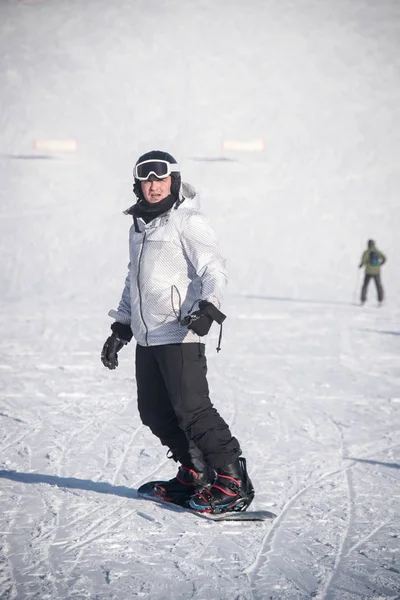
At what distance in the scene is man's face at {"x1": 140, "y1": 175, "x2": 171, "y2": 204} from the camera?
12.4 ft

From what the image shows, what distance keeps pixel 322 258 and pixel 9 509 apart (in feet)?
75.4

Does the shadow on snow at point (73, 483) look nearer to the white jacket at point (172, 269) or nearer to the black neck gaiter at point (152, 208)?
the white jacket at point (172, 269)

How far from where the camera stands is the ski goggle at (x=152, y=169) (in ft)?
12.3

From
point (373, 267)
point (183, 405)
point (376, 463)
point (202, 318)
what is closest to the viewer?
point (202, 318)

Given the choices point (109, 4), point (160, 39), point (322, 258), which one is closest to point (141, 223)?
point (322, 258)

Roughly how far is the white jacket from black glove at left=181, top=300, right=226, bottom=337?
162mm

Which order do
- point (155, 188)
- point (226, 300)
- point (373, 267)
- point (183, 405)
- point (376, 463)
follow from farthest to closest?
point (226, 300), point (373, 267), point (376, 463), point (155, 188), point (183, 405)

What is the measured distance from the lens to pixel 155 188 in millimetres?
3775

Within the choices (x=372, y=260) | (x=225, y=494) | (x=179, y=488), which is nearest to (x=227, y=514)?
(x=225, y=494)

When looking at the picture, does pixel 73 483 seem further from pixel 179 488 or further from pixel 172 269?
pixel 172 269

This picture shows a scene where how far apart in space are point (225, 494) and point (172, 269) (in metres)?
1.12

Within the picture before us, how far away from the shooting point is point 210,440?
12.1 ft

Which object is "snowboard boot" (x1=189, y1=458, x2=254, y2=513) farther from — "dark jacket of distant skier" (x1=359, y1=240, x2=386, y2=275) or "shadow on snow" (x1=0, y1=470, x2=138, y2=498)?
"dark jacket of distant skier" (x1=359, y1=240, x2=386, y2=275)

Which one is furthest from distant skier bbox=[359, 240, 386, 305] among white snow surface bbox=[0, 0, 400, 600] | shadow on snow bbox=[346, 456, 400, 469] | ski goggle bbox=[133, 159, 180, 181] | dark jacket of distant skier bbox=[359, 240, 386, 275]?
ski goggle bbox=[133, 159, 180, 181]
